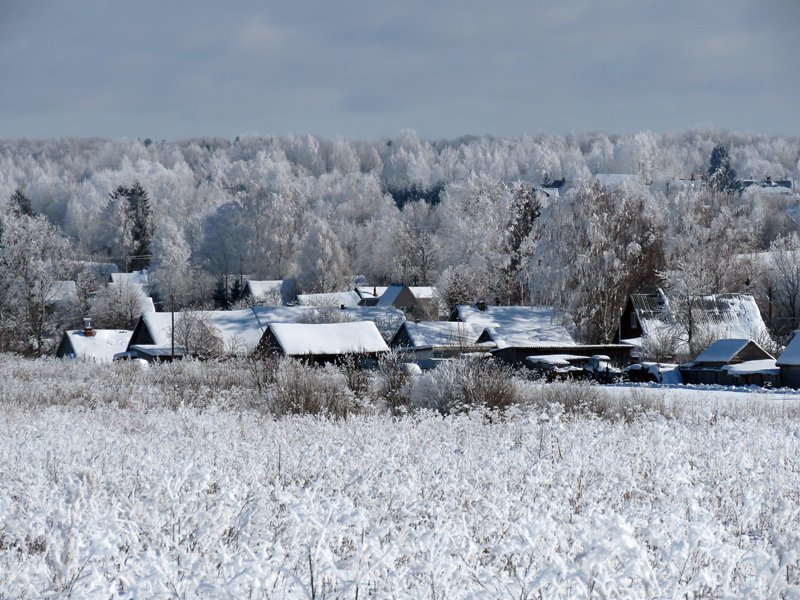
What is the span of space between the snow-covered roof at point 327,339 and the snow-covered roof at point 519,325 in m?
6.96

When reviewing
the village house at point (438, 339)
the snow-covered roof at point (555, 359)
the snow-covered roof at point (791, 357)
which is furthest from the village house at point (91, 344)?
the snow-covered roof at point (791, 357)

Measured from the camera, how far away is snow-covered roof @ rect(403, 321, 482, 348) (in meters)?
46.1

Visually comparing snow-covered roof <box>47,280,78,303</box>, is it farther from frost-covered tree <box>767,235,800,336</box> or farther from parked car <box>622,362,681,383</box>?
frost-covered tree <box>767,235,800,336</box>

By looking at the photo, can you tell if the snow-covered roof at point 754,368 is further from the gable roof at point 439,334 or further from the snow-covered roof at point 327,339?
the snow-covered roof at point 327,339

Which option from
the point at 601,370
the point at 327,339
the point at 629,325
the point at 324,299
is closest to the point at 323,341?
the point at 327,339

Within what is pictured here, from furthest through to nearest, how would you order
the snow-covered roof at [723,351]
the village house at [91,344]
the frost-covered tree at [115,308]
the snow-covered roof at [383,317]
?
the frost-covered tree at [115,308]
the snow-covered roof at [383,317]
the village house at [91,344]
the snow-covered roof at [723,351]

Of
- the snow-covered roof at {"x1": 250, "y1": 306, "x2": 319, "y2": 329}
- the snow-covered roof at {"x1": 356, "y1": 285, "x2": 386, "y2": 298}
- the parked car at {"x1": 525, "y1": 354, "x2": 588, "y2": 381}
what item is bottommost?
the parked car at {"x1": 525, "y1": 354, "x2": 588, "y2": 381}

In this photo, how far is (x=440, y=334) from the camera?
47.0m

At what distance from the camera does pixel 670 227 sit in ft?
196

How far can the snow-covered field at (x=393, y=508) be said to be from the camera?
169 inches

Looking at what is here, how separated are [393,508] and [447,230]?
223 ft

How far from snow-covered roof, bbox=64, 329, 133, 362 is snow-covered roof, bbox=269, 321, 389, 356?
1159cm

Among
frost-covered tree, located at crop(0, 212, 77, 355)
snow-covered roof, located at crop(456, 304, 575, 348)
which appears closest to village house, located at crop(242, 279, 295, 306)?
frost-covered tree, located at crop(0, 212, 77, 355)

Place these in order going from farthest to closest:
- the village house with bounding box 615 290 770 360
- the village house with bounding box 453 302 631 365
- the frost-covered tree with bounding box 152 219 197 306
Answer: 1. the frost-covered tree with bounding box 152 219 197 306
2. the village house with bounding box 615 290 770 360
3. the village house with bounding box 453 302 631 365
